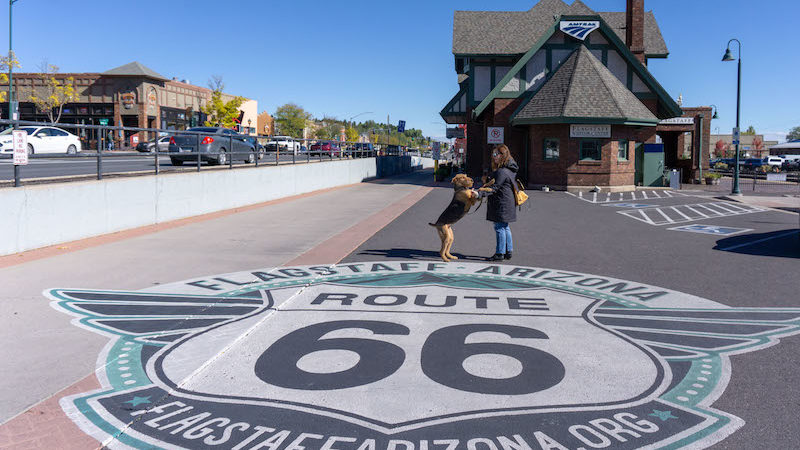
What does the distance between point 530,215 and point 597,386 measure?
12.9m

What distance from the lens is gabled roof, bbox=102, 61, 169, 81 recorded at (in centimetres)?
6100

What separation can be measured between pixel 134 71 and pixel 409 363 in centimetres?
6400

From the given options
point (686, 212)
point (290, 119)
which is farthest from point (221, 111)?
point (686, 212)

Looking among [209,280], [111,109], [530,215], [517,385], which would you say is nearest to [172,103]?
[111,109]

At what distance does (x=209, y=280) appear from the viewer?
7938mm

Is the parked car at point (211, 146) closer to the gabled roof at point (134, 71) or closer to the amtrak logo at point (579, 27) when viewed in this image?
the amtrak logo at point (579, 27)

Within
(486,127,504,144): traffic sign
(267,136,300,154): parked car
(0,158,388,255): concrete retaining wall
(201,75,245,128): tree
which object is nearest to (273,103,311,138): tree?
(201,75,245,128): tree

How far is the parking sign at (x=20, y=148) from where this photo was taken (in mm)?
9516

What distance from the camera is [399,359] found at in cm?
513

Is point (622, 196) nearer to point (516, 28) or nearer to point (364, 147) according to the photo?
point (516, 28)

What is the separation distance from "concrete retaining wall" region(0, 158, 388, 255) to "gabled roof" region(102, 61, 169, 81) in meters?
46.9

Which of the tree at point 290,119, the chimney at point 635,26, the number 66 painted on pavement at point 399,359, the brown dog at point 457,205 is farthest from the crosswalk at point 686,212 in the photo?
the tree at point 290,119

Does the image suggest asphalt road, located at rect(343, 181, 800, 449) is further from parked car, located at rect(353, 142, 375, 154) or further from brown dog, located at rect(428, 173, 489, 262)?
parked car, located at rect(353, 142, 375, 154)

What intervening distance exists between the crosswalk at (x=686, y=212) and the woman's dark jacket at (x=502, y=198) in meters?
7.41
